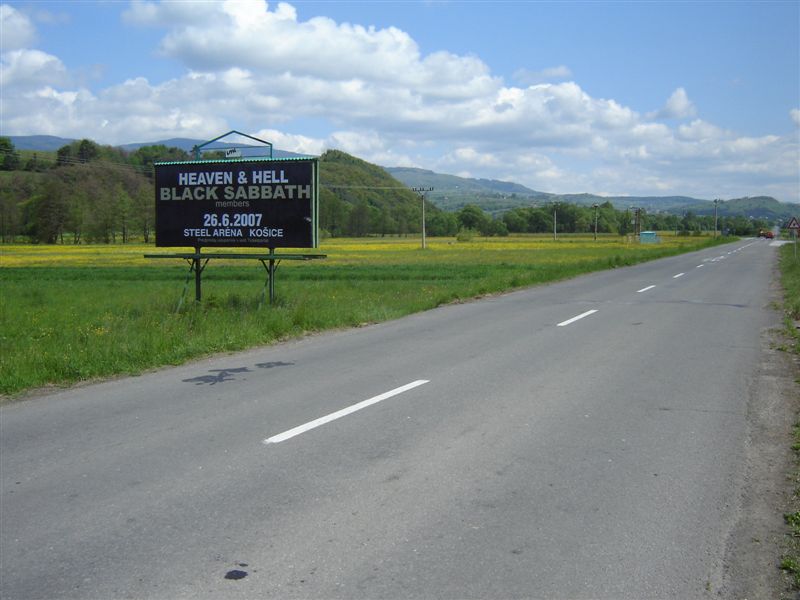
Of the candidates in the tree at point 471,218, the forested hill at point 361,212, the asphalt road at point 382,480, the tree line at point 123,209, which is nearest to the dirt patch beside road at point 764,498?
the asphalt road at point 382,480

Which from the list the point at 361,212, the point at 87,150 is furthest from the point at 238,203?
the point at 87,150

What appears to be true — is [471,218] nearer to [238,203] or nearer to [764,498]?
[238,203]

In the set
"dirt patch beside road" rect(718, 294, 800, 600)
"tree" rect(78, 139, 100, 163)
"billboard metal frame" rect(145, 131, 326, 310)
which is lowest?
"dirt patch beside road" rect(718, 294, 800, 600)

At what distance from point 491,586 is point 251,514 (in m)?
1.74

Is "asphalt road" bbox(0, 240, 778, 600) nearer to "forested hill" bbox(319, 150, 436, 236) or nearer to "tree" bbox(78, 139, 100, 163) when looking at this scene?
"forested hill" bbox(319, 150, 436, 236)

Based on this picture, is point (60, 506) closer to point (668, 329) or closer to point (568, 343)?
point (568, 343)

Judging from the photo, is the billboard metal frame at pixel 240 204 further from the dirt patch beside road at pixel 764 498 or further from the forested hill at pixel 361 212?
the forested hill at pixel 361 212

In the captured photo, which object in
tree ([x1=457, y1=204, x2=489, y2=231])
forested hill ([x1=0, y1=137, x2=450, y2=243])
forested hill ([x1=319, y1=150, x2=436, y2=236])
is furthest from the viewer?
tree ([x1=457, y1=204, x2=489, y2=231])

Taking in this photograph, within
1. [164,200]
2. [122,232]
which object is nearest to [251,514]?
[164,200]

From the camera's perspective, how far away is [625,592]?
3787mm

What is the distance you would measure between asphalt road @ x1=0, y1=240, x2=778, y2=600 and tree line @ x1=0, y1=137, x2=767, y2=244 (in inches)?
1346

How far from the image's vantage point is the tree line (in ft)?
319

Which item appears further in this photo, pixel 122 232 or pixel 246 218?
pixel 122 232

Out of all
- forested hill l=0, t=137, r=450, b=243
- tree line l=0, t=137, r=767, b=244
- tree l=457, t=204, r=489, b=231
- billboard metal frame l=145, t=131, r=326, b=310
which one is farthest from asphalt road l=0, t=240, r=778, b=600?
tree l=457, t=204, r=489, b=231
